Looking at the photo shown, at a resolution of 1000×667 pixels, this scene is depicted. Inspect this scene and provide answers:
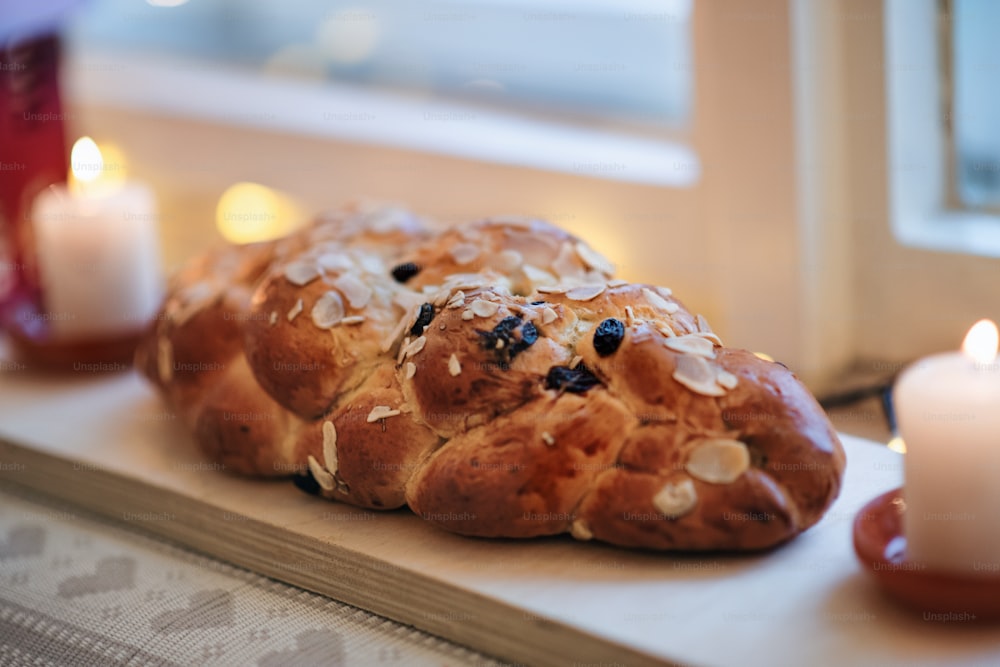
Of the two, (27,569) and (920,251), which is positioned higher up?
(920,251)

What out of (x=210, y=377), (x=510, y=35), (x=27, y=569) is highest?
(x=510, y=35)

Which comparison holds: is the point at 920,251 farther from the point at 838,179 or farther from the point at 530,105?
the point at 530,105

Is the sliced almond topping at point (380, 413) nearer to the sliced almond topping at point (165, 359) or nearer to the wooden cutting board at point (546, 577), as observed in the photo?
the wooden cutting board at point (546, 577)

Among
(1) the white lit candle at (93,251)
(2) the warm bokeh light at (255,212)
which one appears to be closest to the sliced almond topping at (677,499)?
(1) the white lit candle at (93,251)

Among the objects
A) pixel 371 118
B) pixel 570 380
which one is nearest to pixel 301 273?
pixel 570 380

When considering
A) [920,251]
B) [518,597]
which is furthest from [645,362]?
[920,251]

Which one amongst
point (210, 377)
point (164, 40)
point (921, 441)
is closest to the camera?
point (921, 441)

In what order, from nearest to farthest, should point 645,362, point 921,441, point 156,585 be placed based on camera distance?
point 921,441, point 645,362, point 156,585

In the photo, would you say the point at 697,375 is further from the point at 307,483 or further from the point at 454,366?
the point at 307,483
